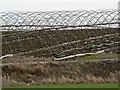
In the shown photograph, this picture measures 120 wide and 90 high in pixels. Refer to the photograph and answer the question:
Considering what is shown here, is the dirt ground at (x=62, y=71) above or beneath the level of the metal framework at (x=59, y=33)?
above

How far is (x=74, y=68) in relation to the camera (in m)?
18.5

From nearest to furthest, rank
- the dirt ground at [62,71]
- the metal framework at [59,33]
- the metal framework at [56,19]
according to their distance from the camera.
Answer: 1. the dirt ground at [62,71]
2. the metal framework at [59,33]
3. the metal framework at [56,19]

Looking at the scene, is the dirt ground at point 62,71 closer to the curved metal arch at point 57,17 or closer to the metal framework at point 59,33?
the metal framework at point 59,33

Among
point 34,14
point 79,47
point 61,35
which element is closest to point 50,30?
point 61,35

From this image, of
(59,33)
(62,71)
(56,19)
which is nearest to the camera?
(62,71)

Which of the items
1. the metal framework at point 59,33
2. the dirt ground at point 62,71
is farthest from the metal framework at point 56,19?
the dirt ground at point 62,71

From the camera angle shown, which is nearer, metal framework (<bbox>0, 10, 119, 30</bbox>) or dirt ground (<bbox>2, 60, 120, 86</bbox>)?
dirt ground (<bbox>2, 60, 120, 86</bbox>)

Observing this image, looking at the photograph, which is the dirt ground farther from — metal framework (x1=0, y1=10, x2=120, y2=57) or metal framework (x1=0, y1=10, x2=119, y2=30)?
metal framework (x1=0, y1=10, x2=119, y2=30)

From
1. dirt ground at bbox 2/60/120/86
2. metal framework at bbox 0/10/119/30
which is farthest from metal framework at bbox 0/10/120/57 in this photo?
dirt ground at bbox 2/60/120/86

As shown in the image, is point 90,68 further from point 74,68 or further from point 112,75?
point 112,75

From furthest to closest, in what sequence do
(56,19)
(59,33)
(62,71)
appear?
(56,19), (59,33), (62,71)

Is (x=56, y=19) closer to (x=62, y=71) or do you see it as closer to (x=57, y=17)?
(x=57, y=17)

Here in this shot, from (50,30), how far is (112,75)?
13831 millimetres

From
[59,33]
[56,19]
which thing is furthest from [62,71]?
[56,19]
